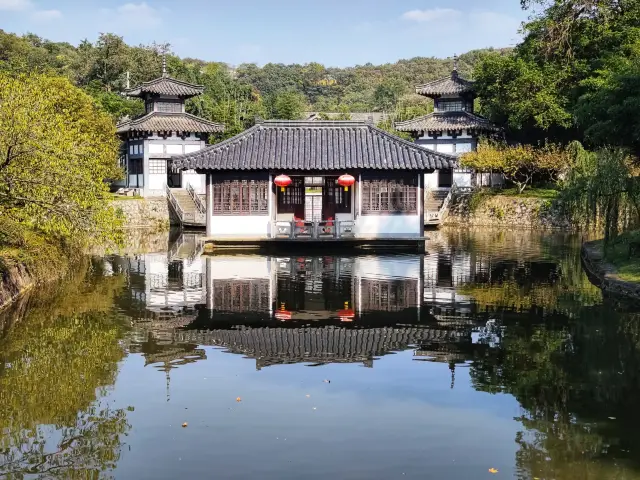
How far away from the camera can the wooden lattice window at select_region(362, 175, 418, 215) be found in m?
29.9

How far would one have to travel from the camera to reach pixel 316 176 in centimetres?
3017

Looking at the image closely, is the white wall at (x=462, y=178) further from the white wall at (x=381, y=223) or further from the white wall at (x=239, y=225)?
the white wall at (x=239, y=225)

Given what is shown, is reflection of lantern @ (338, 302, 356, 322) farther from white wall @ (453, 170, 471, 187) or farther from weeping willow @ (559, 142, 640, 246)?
white wall @ (453, 170, 471, 187)

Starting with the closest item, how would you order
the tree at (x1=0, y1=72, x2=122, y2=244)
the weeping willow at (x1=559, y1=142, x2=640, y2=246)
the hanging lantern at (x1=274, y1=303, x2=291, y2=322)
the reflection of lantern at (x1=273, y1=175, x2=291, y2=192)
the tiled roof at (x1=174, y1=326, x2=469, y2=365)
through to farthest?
the tiled roof at (x1=174, y1=326, x2=469, y2=365) < the tree at (x1=0, y1=72, x2=122, y2=244) < the hanging lantern at (x1=274, y1=303, x2=291, y2=322) < the weeping willow at (x1=559, y1=142, x2=640, y2=246) < the reflection of lantern at (x1=273, y1=175, x2=291, y2=192)

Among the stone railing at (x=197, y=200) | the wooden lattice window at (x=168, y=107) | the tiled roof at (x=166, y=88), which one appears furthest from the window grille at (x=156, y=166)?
the tiled roof at (x=166, y=88)

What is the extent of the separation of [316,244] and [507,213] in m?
17.2

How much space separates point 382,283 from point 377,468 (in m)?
12.4

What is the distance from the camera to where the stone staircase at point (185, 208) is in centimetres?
4177

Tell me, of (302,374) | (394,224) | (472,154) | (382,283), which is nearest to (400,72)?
(472,154)

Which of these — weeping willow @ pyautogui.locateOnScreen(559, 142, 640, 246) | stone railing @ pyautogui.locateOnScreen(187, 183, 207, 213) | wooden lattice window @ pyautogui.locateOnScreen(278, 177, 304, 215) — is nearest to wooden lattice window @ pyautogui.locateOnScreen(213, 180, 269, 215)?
wooden lattice window @ pyautogui.locateOnScreen(278, 177, 304, 215)

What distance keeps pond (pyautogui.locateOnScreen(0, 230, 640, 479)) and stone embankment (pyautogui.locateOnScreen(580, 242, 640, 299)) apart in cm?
52

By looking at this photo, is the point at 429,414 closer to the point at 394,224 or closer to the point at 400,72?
the point at 394,224

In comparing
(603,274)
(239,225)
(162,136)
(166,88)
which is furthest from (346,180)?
(166,88)

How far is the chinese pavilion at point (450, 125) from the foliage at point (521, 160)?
3.62 metres
